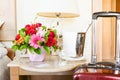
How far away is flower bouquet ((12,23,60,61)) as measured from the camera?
1659 millimetres

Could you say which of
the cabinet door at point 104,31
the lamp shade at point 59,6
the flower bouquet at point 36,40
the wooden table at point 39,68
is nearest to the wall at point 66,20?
the cabinet door at point 104,31

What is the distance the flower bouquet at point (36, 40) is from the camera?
65.3 inches

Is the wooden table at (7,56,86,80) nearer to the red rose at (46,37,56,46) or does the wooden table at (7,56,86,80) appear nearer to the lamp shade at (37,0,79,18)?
the red rose at (46,37,56,46)

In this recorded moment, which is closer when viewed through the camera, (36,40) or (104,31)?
(36,40)

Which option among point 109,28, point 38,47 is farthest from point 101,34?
point 38,47

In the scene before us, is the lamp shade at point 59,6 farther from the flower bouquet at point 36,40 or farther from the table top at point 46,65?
the table top at point 46,65

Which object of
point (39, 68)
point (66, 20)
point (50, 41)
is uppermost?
point (66, 20)

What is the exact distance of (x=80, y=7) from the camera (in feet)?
7.30

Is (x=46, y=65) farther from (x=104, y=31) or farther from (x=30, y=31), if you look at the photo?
(x=104, y=31)

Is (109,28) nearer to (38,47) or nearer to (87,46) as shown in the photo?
(87,46)

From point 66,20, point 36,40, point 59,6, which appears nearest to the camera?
point 36,40

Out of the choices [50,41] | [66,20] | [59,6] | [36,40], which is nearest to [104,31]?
[66,20]

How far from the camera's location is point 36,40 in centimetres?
165

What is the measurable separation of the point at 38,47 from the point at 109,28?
2.93ft
